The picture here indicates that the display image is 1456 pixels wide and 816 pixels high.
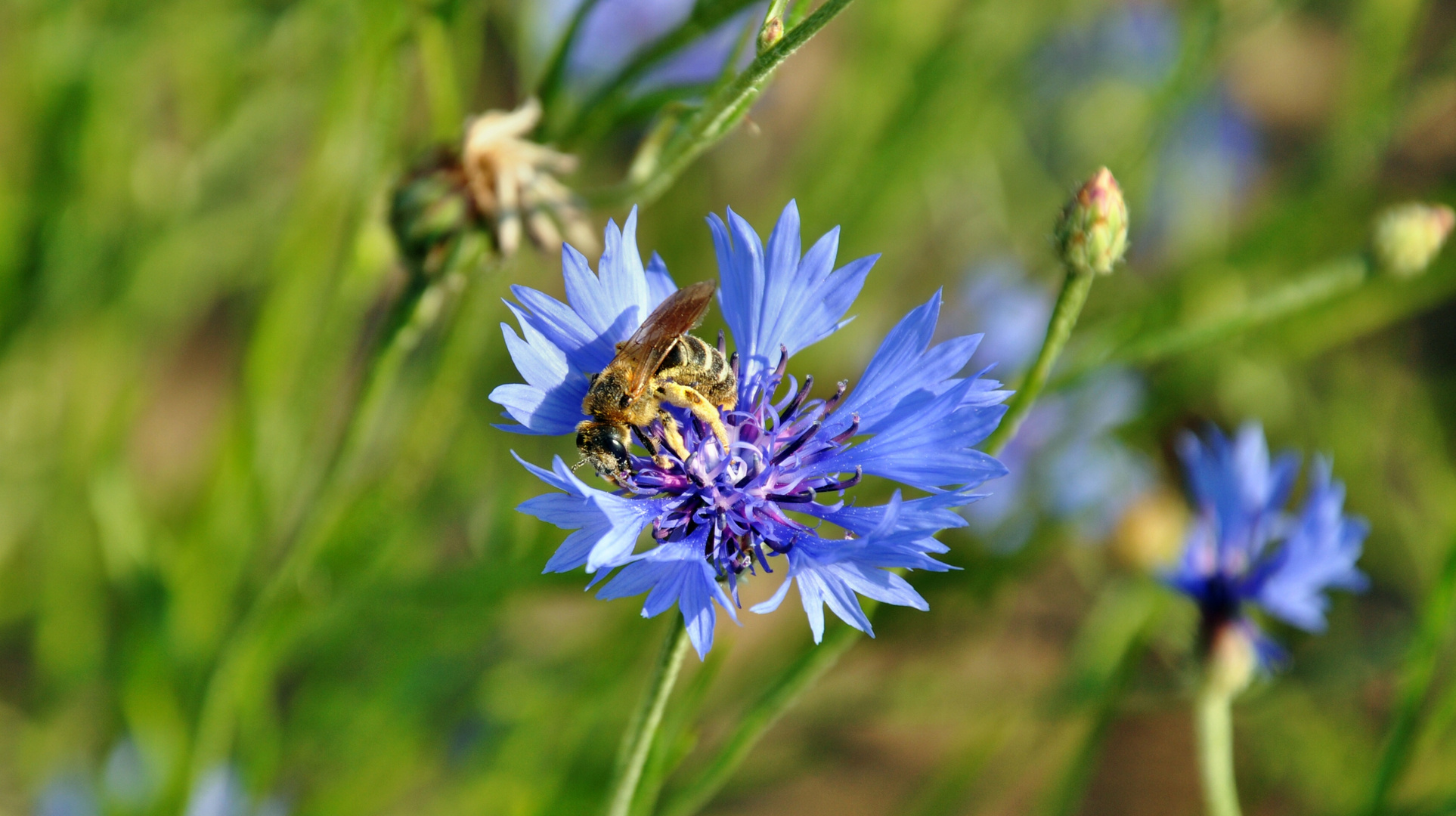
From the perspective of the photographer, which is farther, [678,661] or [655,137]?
[655,137]

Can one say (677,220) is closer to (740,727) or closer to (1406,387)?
(740,727)

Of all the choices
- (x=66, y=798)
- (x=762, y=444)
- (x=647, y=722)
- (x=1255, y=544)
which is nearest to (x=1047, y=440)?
(x=1255, y=544)

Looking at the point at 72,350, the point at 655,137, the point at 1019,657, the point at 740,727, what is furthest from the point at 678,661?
the point at 1019,657

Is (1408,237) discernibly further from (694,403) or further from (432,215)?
(432,215)

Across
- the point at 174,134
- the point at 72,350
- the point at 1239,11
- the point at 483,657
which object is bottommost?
the point at 483,657

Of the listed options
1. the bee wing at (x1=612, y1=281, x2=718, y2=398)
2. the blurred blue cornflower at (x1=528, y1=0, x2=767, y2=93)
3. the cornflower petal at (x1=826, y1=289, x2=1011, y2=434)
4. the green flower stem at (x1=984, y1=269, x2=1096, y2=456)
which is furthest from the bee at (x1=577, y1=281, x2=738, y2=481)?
the blurred blue cornflower at (x1=528, y1=0, x2=767, y2=93)

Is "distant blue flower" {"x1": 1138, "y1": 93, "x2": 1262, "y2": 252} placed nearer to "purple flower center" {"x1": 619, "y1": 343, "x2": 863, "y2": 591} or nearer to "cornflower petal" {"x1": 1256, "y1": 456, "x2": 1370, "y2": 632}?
"cornflower petal" {"x1": 1256, "y1": 456, "x2": 1370, "y2": 632}
